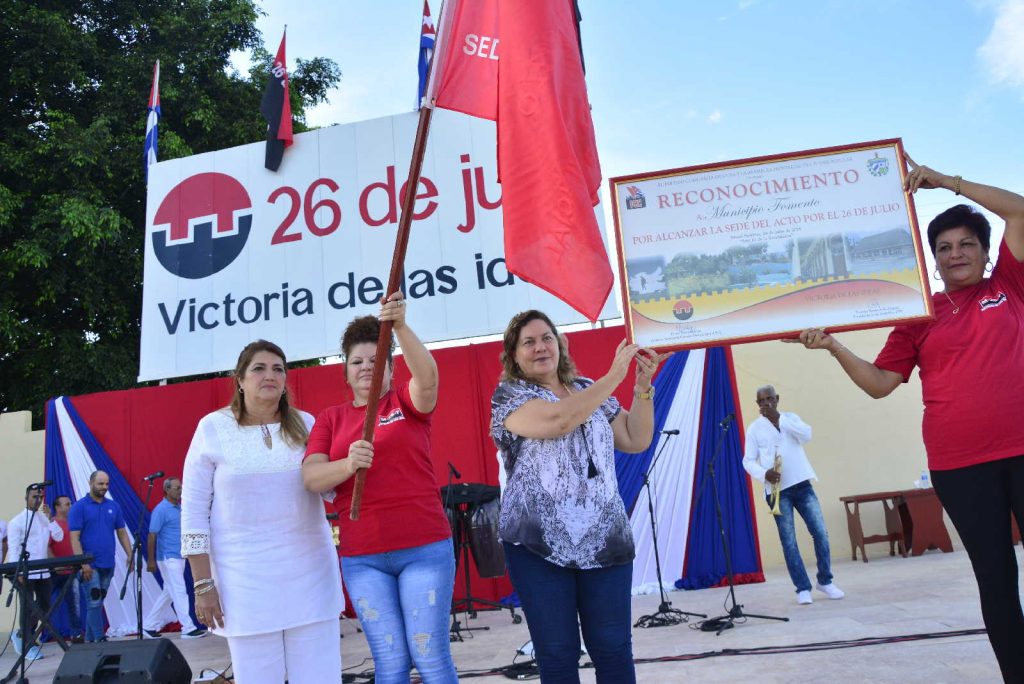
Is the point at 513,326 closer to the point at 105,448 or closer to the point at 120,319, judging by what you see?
the point at 105,448

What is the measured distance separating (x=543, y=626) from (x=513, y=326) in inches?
37.3

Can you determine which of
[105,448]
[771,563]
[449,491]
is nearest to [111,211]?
[105,448]

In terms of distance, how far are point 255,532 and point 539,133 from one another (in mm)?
1635

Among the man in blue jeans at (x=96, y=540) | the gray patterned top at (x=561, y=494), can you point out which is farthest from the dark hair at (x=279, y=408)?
the man in blue jeans at (x=96, y=540)

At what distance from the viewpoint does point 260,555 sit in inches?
93.2

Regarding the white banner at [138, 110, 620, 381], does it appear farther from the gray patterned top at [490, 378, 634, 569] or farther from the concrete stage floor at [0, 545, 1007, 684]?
the gray patterned top at [490, 378, 634, 569]

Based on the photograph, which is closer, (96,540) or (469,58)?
(469,58)

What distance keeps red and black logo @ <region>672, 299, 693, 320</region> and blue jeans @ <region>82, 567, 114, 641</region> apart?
23.4 feet

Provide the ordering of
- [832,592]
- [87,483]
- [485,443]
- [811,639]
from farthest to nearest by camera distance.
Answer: [87,483]
[485,443]
[832,592]
[811,639]

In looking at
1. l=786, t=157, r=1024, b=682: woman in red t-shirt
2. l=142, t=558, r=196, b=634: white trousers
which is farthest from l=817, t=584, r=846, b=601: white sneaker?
l=142, t=558, r=196, b=634: white trousers

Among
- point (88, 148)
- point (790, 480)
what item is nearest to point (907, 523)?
point (790, 480)

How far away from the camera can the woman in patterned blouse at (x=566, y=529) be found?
6.98ft

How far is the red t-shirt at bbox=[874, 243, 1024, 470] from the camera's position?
223 centimetres

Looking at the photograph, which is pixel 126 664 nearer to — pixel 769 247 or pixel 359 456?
pixel 359 456
